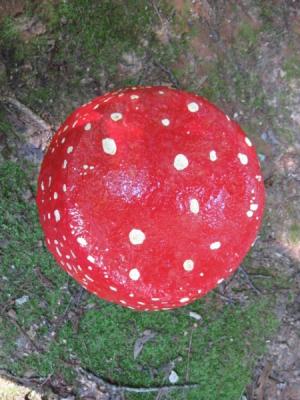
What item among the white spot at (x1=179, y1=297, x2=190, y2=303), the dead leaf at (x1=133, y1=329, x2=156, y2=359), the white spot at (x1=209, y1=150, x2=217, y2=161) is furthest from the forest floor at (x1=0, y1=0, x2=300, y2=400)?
the white spot at (x1=209, y1=150, x2=217, y2=161)

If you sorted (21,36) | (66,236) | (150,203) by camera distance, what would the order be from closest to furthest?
(150,203)
(66,236)
(21,36)

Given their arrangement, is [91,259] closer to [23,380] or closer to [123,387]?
[123,387]

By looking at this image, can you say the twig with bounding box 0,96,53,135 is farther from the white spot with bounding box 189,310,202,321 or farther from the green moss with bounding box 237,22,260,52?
the white spot with bounding box 189,310,202,321

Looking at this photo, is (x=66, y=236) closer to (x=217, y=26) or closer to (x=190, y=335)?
(x=190, y=335)

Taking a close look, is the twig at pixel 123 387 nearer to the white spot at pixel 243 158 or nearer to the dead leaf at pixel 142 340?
the dead leaf at pixel 142 340

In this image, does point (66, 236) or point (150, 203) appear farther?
point (66, 236)

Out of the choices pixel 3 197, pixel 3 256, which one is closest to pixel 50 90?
pixel 3 197
